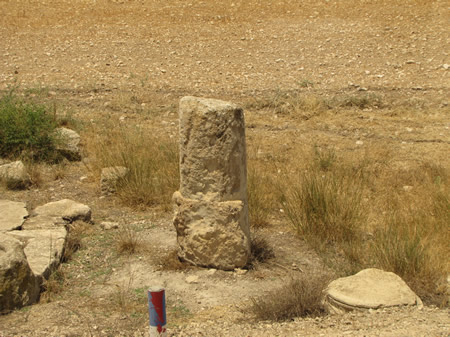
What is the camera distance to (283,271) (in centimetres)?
474

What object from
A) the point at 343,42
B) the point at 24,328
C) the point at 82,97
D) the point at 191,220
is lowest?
the point at 24,328

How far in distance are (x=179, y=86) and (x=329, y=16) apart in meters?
5.53

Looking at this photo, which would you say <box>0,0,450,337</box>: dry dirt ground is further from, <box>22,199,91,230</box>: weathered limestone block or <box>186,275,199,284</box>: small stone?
<box>22,199,91,230</box>: weathered limestone block

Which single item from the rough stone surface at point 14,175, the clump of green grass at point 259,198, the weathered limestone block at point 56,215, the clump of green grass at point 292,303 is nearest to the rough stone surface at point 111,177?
the weathered limestone block at point 56,215

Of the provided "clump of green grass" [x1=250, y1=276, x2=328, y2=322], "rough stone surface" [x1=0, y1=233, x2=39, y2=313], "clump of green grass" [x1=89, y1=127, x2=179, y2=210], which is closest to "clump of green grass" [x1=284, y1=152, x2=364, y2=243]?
"clump of green grass" [x1=250, y1=276, x2=328, y2=322]

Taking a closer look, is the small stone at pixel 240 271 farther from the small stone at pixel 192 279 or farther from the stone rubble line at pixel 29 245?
the stone rubble line at pixel 29 245

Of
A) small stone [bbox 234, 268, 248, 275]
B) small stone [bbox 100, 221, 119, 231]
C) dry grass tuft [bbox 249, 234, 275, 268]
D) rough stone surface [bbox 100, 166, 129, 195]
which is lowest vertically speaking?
small stone [bbox 234, 268, 248, 275]

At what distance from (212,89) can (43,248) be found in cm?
751

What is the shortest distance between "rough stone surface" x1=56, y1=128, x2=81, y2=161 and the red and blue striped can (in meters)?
5.16

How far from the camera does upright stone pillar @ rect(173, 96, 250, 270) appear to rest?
4.53 meters

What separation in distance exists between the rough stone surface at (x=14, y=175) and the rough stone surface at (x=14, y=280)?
8.25ft

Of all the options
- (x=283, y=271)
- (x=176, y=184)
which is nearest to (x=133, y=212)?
(x=176, y=184)

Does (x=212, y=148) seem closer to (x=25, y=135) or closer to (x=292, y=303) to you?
(x=292, y=303)

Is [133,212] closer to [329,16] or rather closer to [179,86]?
[179,86]
